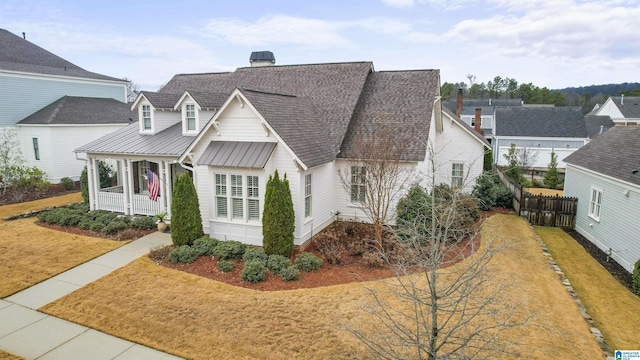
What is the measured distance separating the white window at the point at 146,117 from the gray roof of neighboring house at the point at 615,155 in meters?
20.3

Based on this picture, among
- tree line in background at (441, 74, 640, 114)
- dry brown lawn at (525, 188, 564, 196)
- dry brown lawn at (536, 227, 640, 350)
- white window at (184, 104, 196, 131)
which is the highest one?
tree line in background at (441, 74, 640, 114)

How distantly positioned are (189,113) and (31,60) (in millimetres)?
21955

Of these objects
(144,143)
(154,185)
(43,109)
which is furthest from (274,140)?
(43,109)

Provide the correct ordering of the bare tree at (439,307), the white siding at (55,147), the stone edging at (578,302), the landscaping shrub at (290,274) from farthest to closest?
1. the white siding at (55,147)
2. the landscaping shrub at (290,274)
3. the stone edging at (578,302)
4. the bare tree at (439,307)

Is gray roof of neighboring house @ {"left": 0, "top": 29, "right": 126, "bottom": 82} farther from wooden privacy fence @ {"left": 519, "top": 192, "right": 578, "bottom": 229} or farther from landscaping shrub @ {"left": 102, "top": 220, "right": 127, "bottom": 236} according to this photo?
wooden privacy fence @ {"left": 519, "top": 192, "right": 578, "bottom": 229}

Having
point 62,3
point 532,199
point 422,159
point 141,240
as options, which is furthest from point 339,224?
point 62,3

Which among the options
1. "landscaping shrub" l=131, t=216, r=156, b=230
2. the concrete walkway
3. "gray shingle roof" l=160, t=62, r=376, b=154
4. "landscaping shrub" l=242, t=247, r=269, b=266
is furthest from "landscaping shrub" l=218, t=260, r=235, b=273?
"gray shingle roof" l=160, t=62, r=376, b=154

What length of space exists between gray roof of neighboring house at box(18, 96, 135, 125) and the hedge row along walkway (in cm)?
1775

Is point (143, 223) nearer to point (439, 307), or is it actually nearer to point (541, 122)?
point (439, 307)

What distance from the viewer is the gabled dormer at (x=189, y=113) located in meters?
16.7

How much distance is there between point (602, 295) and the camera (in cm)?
1126

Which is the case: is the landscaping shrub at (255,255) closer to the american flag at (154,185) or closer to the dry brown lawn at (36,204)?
the american flag at (154,185)

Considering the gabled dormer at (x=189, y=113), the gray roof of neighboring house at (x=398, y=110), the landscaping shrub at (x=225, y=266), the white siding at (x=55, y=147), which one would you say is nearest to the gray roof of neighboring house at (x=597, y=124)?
the gray roof of neighboring house at (x=398, y=110)

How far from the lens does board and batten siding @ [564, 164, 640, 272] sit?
1273 centimetres
